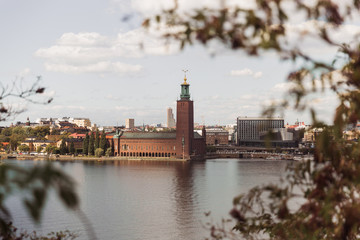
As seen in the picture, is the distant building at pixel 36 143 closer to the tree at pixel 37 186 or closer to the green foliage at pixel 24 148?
the green foliage at pixel 24 148

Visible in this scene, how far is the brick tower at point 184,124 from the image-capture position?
63.6 m

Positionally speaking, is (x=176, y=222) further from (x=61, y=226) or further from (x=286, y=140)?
(x=286, y=140)

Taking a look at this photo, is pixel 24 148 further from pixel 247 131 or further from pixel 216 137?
pixel 247 131

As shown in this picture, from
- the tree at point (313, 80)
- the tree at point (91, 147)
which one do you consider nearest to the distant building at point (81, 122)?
the tree at point (91, 147)

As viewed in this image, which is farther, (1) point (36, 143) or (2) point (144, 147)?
(1) point (36, 143)

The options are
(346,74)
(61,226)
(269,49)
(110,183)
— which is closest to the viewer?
(269,49)

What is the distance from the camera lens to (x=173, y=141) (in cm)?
6519

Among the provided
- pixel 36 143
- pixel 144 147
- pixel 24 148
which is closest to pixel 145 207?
pixel 144 147

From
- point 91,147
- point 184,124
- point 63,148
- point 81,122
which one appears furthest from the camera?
point 81,122

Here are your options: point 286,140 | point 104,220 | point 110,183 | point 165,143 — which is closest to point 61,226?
point 104,220

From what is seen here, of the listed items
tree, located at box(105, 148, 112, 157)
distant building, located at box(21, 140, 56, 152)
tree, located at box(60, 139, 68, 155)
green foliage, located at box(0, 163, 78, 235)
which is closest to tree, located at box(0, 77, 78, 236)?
green foliage, located at box(0, 163, 78, 235)

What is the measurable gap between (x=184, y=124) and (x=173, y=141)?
3089 millimetres

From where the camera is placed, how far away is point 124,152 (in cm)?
6750

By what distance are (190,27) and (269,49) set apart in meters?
0.38
